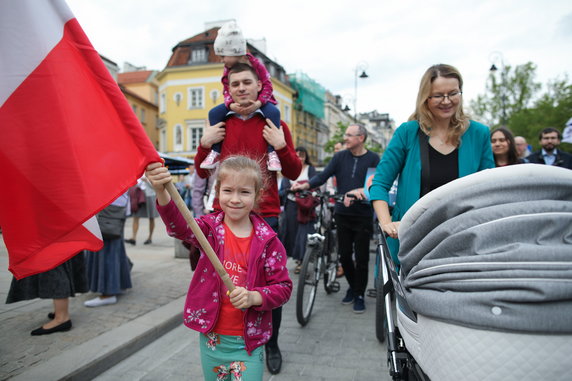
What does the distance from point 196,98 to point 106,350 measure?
4037 centimetres

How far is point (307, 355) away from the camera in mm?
3467

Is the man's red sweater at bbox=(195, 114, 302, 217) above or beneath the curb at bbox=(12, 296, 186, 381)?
above

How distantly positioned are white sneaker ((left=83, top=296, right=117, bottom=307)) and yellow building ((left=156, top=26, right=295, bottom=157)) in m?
36.7

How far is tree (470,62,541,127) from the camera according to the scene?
28.1m

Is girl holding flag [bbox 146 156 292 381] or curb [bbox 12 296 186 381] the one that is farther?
curb [bbox 12 296 186 381]

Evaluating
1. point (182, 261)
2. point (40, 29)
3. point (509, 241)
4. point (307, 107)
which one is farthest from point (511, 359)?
point (307, 107)

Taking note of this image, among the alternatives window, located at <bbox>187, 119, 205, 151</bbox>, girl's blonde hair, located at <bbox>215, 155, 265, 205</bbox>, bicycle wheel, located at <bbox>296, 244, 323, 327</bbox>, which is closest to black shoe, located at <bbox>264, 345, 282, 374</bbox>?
bicycle wheel, located at <bbox>296, 244, 323, 327</bbox>

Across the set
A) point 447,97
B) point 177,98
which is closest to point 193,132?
point 177,98

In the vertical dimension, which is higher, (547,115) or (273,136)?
(547,115)

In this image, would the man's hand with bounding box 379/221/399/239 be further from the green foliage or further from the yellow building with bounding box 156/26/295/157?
the yellow building with bounding box 156/26/295/157

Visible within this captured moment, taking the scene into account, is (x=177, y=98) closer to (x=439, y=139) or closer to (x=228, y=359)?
(x=439, y=139)

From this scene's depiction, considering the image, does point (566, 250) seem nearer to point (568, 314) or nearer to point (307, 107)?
point (568, 314)

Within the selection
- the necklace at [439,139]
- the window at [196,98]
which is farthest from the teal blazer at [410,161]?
the window at [196,98]

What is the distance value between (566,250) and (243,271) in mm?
1387
